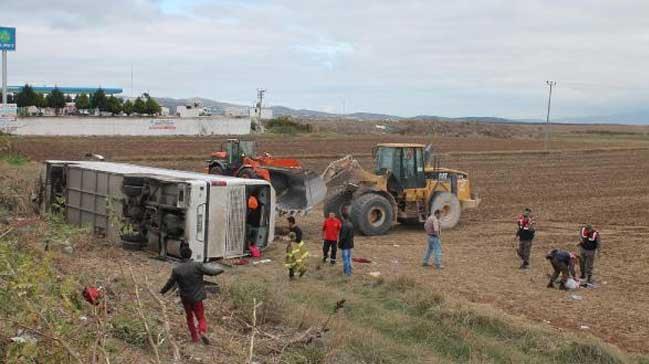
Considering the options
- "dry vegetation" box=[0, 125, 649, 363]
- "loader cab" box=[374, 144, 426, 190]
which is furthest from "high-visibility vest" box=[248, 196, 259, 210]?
"loader cab" box=[374, 144, 426, 190]

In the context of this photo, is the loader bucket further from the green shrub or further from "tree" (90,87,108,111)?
"tree" (90,87,108,111)

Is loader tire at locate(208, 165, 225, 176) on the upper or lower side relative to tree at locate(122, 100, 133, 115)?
lower

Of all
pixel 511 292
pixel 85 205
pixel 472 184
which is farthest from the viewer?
pixel 472 184

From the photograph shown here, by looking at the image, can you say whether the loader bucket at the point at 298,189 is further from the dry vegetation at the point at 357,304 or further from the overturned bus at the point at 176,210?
the overturned bus at the point at 176,210

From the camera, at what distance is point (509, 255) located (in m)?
15.6

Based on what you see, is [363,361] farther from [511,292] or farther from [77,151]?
[77,151]

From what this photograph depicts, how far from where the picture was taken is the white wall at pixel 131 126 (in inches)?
2296

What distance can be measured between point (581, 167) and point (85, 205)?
30454mm

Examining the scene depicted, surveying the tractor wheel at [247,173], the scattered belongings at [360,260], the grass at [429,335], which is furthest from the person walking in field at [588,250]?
the tractor wheel at [247,173]

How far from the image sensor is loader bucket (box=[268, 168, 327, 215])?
18.1 meters

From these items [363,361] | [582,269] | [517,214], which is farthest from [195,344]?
[517,214]

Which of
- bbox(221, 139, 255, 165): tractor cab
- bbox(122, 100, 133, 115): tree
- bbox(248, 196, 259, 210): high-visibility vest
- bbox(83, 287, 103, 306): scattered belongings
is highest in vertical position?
bbox(122, 100, 133, 115): tree

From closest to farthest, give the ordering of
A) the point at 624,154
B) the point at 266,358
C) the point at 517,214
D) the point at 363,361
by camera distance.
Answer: the point at 266,358
the point at 363,361
the point at 517,214
the point at 624,154

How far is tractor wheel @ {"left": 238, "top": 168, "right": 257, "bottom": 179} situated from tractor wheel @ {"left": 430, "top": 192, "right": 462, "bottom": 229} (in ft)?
14.8
